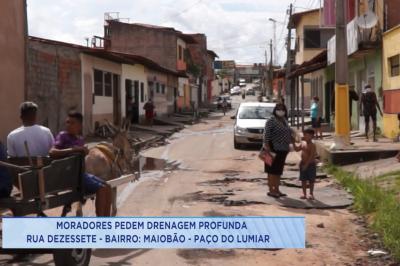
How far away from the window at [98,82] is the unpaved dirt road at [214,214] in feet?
34.1

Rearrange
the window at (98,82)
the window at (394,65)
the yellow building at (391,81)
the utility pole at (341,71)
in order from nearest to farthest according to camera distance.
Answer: the utility pole at (341,71)
the yellow building at (391,81)
the window at (394,65)
the window at (98,82)

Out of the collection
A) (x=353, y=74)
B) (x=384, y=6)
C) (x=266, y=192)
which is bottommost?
(x=266, y=192)

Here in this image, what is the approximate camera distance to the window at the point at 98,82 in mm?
26625

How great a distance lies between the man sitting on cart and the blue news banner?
1.73 metres

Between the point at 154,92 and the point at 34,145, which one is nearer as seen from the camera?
the point at 34,145

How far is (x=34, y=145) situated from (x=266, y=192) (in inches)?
233

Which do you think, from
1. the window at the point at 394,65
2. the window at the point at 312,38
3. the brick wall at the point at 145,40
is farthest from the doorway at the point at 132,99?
the window at the point at 312,38

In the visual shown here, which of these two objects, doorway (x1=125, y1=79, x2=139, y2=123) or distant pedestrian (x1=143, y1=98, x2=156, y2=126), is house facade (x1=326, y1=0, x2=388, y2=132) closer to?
distant pedestrian (x1=143, y1=98, x2=156, y2=126)

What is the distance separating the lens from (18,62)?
18.0 m

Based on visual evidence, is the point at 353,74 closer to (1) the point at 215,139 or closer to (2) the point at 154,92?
(1) the point at 215,139

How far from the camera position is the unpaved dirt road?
21.4 ft

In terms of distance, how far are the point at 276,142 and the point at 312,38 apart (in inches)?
1666

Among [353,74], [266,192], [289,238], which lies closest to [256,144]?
[353,74]

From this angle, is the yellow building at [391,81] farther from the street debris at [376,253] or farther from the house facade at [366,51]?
the street debris at [376,253]
